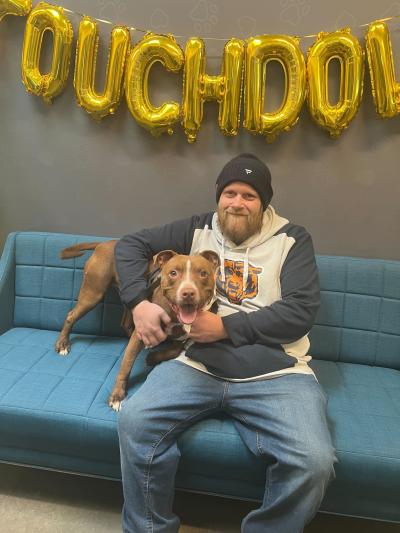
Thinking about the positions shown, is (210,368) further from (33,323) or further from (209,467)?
(33,323)

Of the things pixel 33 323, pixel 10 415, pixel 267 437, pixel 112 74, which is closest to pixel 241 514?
pixel 267 437

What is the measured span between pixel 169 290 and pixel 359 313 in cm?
109

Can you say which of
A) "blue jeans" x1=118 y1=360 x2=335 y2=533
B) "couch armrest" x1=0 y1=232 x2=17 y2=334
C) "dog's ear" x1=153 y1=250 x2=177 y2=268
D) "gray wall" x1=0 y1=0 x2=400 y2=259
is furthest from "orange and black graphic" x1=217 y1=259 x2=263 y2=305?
"couch armrest" x1=0 y1=232 x2=17 y2=334

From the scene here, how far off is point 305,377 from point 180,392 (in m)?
0.50

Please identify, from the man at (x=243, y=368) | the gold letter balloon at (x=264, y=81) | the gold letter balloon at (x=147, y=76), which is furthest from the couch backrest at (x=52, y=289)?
the gold letter balloon at (x=264, y=81)

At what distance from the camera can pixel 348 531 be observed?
1.66 metres

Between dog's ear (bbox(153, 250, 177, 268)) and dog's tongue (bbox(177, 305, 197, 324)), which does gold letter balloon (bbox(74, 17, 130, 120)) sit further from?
dog's tongue (bbox(177, 305, 197, 324))

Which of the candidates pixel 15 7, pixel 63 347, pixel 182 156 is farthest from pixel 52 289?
pixel 15 7

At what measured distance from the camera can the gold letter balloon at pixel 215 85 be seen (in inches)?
79.8

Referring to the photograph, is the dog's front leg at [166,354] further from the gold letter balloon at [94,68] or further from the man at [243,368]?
the gold letter balloon at [94,68]

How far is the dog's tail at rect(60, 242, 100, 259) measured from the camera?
2125mm

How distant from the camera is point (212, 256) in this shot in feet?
5.49

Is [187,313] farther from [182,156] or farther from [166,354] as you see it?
[182,156]

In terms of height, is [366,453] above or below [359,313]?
below
